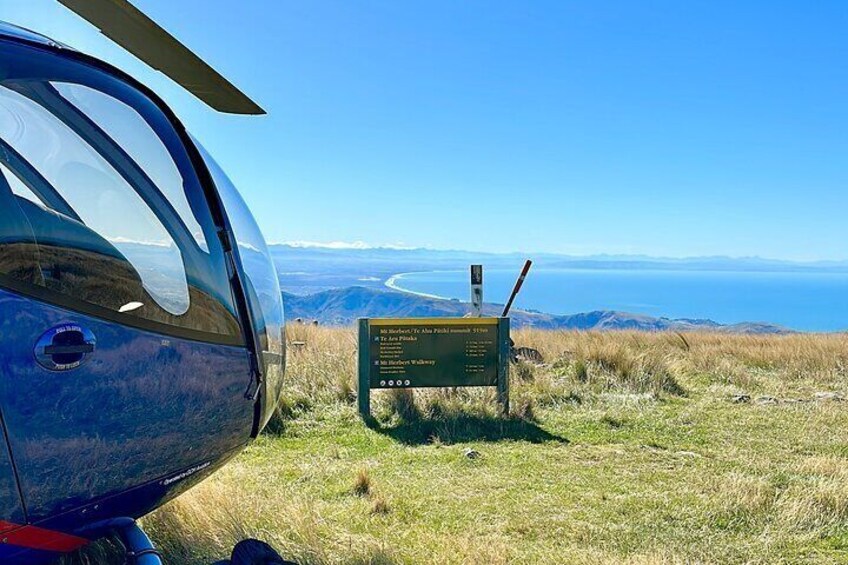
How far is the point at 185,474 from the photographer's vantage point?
2.30m

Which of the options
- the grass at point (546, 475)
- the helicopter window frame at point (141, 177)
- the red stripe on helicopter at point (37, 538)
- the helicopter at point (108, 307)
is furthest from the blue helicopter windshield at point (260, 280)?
the grass at point (546, 475)

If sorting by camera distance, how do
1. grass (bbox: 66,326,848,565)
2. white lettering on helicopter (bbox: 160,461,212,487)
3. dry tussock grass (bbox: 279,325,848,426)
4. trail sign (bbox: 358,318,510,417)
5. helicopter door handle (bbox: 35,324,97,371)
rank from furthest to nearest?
dry tussock grass (bbox: 279,325,848,426) < trail sign (bbox: 358,318,510,417) < grass (bbox: 66,326,848,565) < white lettering on helicopter (bbox: 160,461,212,487) < helicopter door handle (bbox: 35,324,97,371)

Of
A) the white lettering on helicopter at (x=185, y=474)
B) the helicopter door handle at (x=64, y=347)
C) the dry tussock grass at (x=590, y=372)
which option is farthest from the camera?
the dry tussock grass at (x=590, y=372)

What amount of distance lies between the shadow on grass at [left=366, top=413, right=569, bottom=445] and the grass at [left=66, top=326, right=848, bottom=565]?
0.03m

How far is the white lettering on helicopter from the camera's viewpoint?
2.23m

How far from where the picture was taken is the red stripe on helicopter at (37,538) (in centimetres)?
178

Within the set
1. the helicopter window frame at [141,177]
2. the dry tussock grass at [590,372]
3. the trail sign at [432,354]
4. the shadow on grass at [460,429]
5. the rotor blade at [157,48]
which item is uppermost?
the rotor blade at [157,48]

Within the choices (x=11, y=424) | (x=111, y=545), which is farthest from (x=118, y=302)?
(x=111, y=545)

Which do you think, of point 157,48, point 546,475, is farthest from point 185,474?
point 546,475

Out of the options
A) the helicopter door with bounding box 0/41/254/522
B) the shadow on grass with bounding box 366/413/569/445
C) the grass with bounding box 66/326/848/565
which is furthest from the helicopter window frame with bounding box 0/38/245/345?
the shadow on grass with bounding box 366/413/569/445

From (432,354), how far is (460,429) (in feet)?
3.23

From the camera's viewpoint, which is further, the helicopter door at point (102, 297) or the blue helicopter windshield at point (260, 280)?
the blue helicopter windshield at point (260, 280)

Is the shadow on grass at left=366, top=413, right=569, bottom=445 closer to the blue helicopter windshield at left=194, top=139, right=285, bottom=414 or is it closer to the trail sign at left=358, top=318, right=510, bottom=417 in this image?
the trail sign at left=358, top=318, right=510, bottom=417

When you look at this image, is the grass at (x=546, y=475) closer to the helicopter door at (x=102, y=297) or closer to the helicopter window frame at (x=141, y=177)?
the helicopter door at (x=102, y=297)
